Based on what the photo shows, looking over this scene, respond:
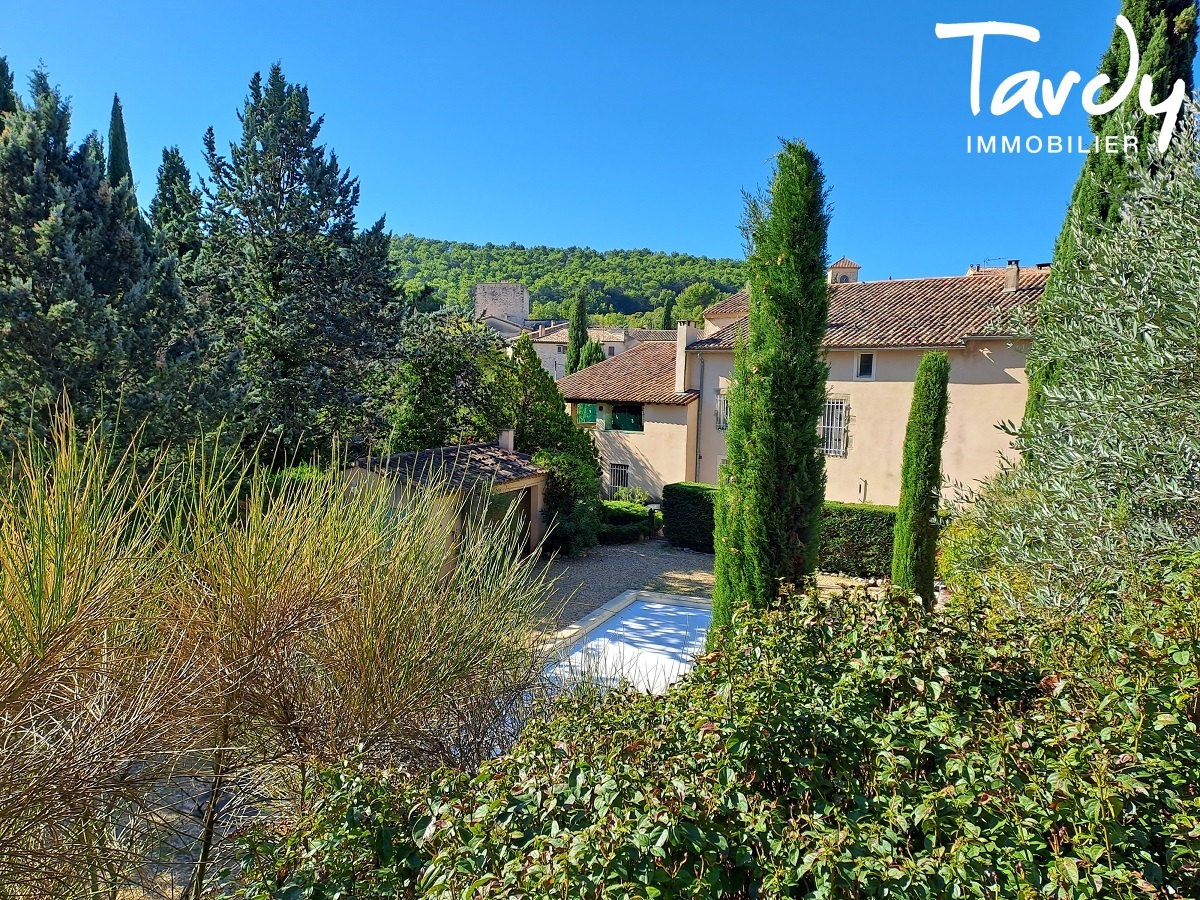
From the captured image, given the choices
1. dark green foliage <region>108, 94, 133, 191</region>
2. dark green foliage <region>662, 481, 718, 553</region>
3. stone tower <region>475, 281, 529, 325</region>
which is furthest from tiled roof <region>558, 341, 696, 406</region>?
stone tower <region>475, 281, 529, 325</region>

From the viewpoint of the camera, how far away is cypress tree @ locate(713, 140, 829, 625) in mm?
8070

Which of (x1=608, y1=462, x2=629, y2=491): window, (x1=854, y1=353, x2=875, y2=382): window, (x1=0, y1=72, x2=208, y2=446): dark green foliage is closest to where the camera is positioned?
(x1=0, y1=72, x2=208, y2=446): dark green foliage

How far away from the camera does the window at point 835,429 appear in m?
18.2

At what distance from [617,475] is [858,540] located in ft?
35.2

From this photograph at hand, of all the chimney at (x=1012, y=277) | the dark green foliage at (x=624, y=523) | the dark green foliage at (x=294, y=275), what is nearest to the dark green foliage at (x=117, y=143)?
the dark green foliage at (x=294, y=275)

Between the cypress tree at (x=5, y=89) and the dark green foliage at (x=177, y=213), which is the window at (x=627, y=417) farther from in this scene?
the cypress tree at (x=5, y=89)

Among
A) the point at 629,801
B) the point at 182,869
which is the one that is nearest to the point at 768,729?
the point at 629,801

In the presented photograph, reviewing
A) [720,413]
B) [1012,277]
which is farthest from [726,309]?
[1012,277]

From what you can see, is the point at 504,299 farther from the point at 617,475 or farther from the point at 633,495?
the point at 633,495

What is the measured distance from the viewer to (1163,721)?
2078 mm

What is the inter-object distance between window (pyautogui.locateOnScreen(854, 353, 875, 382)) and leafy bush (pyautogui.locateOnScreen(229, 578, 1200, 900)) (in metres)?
15.7

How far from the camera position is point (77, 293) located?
28.2 feet

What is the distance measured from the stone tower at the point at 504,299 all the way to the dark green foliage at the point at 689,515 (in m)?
50.1

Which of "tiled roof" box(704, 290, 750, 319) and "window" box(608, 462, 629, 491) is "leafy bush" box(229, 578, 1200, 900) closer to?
"window" box(608, 462, 629, 491)
